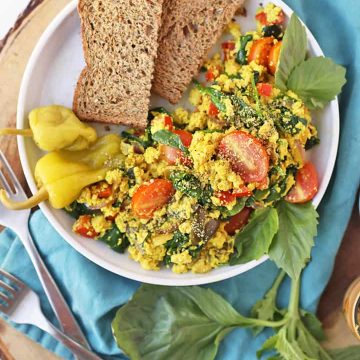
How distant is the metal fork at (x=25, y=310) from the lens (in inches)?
110

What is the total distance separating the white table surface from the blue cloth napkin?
980mm

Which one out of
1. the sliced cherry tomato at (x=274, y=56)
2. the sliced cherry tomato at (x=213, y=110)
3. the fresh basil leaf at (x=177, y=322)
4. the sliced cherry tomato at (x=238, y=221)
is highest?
the sliced cherry tomato at (x=274, y=56)

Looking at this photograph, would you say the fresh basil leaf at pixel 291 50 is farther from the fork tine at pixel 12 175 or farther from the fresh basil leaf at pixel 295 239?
the fork tine at pixel 12 175

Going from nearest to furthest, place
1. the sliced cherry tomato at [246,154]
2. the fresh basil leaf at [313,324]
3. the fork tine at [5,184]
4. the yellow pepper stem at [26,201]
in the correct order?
the sliced cherry tomato at [246,154]
the yellow pepper stem at [26,201]
the fork tine at [5,184]
the fresh basil leaf at [313,324]

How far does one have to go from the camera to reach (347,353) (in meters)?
2.84

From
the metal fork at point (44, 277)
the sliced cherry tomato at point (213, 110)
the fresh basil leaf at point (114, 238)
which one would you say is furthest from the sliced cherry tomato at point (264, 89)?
the metal fork at point (44, 277)

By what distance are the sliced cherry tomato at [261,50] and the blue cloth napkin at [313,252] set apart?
0.28 m

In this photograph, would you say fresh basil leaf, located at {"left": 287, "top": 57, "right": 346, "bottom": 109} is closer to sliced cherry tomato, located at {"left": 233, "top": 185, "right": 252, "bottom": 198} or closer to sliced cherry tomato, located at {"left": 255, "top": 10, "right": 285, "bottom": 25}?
sliced cherry tomato, located at {"left": 255, "top": 10, "right": 285, "bottom": 25}

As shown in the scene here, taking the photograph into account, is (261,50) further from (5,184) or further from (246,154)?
(5,184)

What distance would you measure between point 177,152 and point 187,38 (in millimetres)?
595

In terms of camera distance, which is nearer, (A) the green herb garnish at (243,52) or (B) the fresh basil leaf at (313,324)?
(A) the green herb garnish at (243,52)

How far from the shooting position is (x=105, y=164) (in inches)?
105

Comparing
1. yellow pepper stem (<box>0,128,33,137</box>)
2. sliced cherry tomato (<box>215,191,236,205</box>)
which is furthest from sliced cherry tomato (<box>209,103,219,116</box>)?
yellow pepper stem (<box>0,128,33,137</box>)

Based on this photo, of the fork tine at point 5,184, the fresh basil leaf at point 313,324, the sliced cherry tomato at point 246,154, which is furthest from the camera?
the fresh basil leaf at point 313,324
